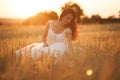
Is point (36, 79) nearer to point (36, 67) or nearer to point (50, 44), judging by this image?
point (36, 67)

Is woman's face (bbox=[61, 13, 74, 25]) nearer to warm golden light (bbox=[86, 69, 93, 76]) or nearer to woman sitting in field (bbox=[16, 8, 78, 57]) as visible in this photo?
woman sitting in field (bbox=[16, 8, 78, 57])

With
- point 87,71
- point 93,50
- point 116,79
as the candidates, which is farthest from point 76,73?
point 93,50

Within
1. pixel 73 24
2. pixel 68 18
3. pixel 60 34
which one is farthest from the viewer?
pixel 60 34

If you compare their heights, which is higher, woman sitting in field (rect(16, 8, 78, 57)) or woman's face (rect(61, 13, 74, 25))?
woman's face (rect(61, 13, 74, 25))

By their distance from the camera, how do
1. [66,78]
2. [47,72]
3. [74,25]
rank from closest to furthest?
[66,78]
[47,72]
[74,25]

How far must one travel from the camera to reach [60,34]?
23.5 feet

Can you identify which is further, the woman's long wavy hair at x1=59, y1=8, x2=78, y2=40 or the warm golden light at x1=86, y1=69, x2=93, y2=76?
the woman's long wavy hair at x1=59, y1=8, x2=78, y2=40

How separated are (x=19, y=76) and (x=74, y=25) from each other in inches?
112

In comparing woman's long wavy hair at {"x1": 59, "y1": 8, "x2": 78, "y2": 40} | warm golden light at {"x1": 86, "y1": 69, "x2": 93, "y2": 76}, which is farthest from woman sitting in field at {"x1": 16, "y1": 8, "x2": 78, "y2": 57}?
warm golden light at {"x1": 86, "y1": 69, "x2": 93, "y2": 76}

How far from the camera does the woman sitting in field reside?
22.0 ft

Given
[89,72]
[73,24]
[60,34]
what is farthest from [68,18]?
[89,72]

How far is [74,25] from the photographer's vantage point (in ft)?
22.6

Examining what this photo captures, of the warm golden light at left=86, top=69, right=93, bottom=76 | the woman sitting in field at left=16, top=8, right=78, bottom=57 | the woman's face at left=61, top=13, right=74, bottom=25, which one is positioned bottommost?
the warm golden light at left=86, top=69, right=93, bottom=76

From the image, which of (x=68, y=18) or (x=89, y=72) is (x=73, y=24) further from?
(x=89, y=72)
